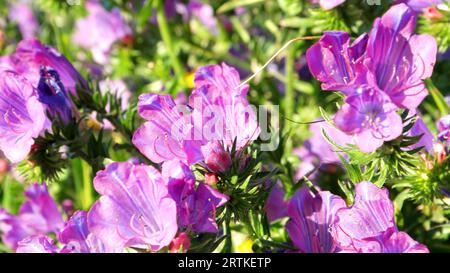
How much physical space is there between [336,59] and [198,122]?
0.74ft

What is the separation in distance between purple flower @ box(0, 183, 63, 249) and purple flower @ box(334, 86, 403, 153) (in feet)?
2.44

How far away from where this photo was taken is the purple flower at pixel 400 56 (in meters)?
1.00

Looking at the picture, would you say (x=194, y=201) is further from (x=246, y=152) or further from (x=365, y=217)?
(x=365, y=217)

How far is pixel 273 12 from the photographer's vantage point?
6.65ft

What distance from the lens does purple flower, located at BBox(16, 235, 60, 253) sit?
3.38ft

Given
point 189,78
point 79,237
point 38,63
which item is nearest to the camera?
point 79,237

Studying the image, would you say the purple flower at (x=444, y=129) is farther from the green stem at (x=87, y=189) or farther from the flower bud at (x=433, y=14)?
the green stem at (x=87, y=189)

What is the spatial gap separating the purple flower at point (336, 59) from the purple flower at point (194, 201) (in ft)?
0.74

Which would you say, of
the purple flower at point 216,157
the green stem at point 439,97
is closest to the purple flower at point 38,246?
the purple flower at point 216,157

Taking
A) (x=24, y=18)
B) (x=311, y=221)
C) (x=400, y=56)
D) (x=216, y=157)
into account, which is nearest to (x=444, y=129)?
(x=400, y=56)

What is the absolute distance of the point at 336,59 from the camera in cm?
101

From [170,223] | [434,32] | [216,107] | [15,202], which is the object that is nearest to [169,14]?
[15,202]

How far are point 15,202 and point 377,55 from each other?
1101mm
